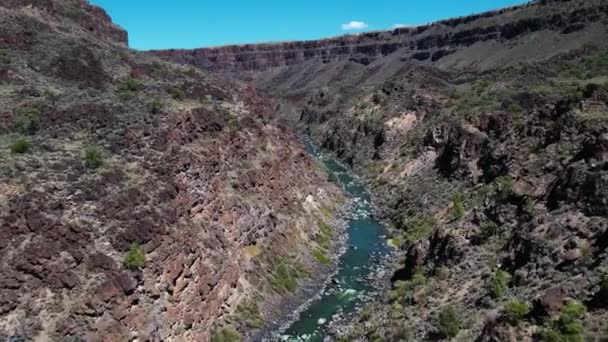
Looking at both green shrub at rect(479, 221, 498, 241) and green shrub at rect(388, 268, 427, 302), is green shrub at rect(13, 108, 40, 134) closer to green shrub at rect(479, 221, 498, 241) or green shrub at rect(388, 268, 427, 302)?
green shrub at rect(388, 268, 427, 302)

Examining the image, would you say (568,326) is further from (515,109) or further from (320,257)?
(515,109)

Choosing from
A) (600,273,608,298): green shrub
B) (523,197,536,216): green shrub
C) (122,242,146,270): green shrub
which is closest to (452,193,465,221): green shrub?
(523,197,536,216): green shrub

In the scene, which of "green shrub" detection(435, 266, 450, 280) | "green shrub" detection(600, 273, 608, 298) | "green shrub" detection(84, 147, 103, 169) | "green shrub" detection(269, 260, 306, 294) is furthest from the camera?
"green shrub" detection(269, 260, 306, 294)

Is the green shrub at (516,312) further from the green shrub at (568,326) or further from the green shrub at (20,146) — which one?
the green shrub at (20,146)

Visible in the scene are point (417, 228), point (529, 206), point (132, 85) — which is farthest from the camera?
point (417, 228)

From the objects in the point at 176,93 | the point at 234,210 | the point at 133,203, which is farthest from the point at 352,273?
the point at 176,93

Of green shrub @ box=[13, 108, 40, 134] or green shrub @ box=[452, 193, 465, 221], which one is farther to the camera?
green shrub @ box=[452, 193, 465, 221]

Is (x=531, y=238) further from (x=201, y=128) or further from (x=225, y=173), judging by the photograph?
(x=201, y=128)

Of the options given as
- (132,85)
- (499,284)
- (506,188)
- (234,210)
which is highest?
(132,85)
